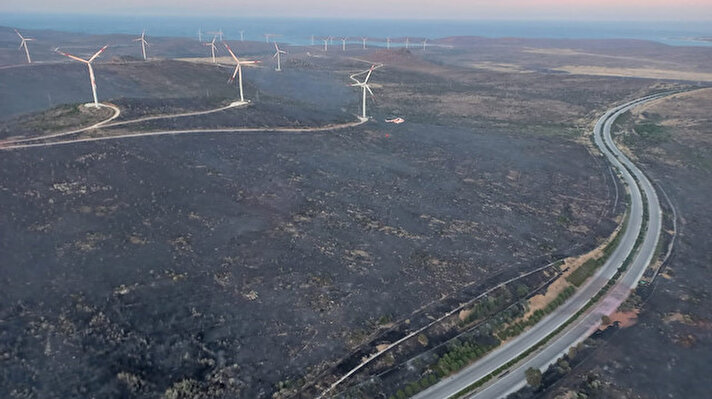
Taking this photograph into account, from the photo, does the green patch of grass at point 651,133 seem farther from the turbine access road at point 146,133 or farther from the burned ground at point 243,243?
the turbine access road at point 146,133

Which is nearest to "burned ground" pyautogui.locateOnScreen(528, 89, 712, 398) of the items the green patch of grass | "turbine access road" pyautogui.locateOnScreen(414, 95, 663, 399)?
"turbine access road" pyautogui.locateOnScreen(414, 95, 663, 399)

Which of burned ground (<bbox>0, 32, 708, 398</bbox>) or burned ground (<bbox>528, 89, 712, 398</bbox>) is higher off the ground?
burned ground (<bbox>0, 32, 708, 398</bbox>)

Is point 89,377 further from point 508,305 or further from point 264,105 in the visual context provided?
point 264,105

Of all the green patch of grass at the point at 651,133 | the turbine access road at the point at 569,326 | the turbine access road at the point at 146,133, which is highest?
the turbine access road at the point at 146,133

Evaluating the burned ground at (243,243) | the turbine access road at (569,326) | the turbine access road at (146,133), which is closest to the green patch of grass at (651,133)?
the burned ground at (243,243)

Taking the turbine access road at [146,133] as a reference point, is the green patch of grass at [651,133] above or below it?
below

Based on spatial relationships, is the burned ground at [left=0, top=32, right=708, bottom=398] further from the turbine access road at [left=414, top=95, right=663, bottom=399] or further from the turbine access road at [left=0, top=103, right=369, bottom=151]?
the turbine access road at [left=414, top=95, right=663, bottom=399]

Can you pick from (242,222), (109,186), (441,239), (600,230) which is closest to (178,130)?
(109,186)

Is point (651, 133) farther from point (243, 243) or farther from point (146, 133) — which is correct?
point (146, 133)
